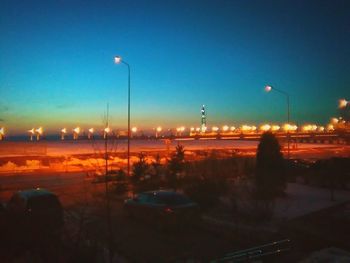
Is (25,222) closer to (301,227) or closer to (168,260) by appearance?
(168,260)

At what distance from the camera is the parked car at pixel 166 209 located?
42.4 ft

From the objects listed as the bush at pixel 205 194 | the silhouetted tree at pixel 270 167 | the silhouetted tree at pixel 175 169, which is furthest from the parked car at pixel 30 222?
the silhouetted tree at pixel 175 169

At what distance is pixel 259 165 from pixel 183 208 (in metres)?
10.1

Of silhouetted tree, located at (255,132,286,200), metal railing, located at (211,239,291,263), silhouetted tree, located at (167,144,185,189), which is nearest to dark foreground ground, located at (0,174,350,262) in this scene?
metal railing, located at (211,239,291,263)

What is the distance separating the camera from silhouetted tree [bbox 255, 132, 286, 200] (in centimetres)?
1862

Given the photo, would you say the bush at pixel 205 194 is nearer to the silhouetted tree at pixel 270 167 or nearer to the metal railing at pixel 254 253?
the silhouetted tree at pixel 270 167

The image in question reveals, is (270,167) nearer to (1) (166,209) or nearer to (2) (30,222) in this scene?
(1) (166,209)

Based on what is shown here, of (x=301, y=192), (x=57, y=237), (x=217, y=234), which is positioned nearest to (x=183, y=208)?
(x=217, y=234)

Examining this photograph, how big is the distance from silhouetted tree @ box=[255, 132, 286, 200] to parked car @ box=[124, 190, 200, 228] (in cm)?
514

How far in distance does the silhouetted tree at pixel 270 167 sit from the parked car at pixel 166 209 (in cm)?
514

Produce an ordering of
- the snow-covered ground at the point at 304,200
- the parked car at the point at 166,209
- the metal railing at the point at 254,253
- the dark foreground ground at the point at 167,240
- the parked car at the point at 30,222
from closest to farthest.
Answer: the dark foreground ground at the point at 167,240
the parked car at the point at 30,222
the metal railing at the point at 254,253
the parked car at the point at 166,209
the snow-covered ground at the point at 304,200

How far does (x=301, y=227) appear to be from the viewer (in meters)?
13.3

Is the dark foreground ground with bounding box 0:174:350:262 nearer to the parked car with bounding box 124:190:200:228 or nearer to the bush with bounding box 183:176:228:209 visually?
the parked car with bounding box 124:190:200:228

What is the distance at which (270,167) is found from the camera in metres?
21.2
